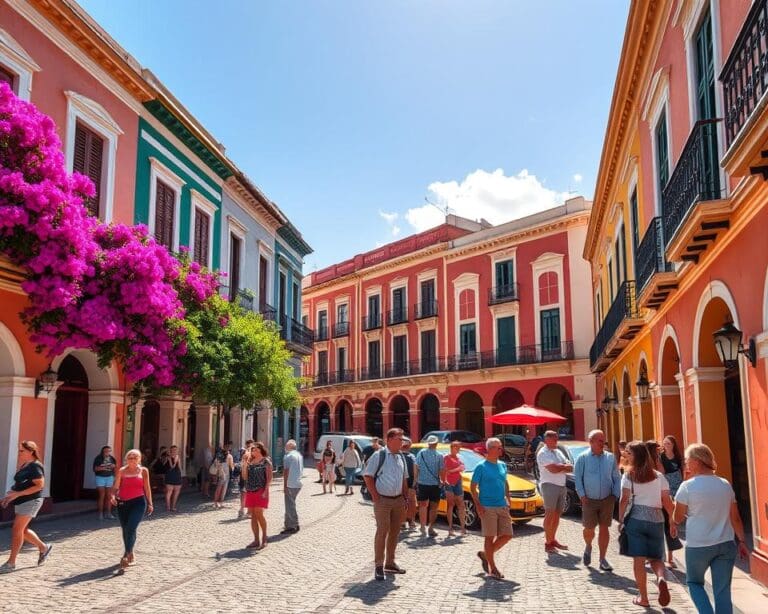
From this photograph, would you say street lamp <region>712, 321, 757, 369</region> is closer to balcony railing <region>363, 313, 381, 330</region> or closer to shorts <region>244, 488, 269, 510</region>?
shorts <region>244, 488, 269, 510</region>

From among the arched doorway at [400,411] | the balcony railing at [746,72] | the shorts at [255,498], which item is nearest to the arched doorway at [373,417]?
the arched doorway at [400,411]

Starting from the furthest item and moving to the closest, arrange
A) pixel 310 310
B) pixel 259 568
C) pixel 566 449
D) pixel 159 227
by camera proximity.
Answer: pixel 310 310
pixel 159 227
pixel 566 449
pixel 259 568

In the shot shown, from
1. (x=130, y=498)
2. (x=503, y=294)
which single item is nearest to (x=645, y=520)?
(x=130, y=498)

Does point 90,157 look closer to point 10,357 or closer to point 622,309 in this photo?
point 10,357

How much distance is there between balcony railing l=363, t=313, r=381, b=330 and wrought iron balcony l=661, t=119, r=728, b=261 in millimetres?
33196

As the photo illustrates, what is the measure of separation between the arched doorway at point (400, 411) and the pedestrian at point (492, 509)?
3229 cm

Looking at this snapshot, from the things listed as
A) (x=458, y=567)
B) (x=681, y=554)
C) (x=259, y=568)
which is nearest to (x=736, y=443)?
(x=681, y=554)

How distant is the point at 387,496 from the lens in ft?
27.0

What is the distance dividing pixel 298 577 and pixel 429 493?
3671 mm

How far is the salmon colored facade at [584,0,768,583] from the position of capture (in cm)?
729

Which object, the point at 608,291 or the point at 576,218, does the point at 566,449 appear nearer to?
the point at 608,291

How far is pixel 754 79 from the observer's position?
21.5ft

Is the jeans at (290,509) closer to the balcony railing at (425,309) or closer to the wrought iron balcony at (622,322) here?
the wrought iron balcony at (622,322)

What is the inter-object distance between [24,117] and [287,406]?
10.4 metres
